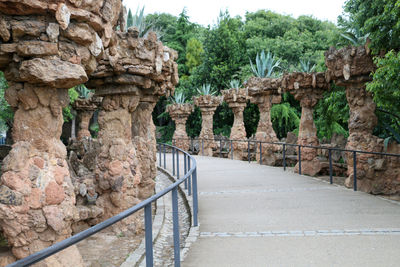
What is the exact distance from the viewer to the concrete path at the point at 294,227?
379 centimetres

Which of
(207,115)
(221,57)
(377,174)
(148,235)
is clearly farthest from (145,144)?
(221,57)

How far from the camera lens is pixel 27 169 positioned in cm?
362

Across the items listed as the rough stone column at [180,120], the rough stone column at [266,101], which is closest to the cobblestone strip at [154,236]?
the rough stone column at [266,101]

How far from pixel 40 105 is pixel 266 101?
37.9 ft

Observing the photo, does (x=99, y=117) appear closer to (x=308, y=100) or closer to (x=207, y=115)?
(x=308, y=100)

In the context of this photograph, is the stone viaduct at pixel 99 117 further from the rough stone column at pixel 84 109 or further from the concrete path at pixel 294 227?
the rough stone column at pixel 84 109

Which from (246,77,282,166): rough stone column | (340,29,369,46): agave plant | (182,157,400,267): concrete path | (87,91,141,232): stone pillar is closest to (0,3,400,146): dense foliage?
(246,77,282,166): rough stone column

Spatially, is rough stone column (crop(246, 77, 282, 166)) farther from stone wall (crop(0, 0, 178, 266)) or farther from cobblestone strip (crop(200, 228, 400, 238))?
stone wall (crop(0, 0, 178, 266))

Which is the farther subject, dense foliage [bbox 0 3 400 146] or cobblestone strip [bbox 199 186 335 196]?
dense foliage [bbox 0 3 400 146]

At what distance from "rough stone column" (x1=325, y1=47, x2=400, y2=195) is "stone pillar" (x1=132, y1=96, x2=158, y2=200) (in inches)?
169

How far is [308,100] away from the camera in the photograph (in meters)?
11.0

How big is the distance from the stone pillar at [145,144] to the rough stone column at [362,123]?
4290mm

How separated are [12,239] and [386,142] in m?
7.88

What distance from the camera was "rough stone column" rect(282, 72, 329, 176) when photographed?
1072 centimetres
